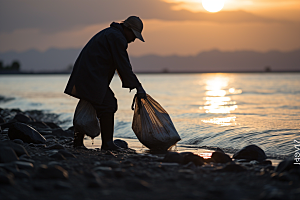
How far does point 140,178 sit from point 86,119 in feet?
5.72

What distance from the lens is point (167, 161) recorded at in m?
3.64

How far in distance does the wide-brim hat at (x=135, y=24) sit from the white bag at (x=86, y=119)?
1.09 metres

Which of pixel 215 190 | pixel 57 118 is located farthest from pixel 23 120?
pixel 215 190

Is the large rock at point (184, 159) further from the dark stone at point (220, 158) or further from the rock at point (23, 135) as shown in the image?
the rock at point (23, 135)

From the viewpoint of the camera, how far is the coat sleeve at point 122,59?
4.12 meters

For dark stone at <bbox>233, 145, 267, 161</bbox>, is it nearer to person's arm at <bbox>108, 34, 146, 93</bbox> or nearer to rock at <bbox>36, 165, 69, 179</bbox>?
person's arm at <bbox>108, 34, 146, 93</bbox>

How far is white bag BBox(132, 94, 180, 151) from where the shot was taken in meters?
4.52

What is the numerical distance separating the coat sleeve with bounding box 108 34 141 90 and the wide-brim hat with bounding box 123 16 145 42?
0.19 m

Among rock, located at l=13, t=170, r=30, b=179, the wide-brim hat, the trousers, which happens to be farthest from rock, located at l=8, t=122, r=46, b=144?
rock, located at l=13, t=170, r=30, b=179

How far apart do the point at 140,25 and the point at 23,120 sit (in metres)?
5.32

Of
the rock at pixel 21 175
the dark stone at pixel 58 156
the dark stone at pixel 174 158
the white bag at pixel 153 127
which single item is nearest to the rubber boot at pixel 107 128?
the white bag at pixel 153 127

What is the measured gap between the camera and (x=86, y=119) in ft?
14.5

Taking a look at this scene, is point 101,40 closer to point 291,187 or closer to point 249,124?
point 291,187

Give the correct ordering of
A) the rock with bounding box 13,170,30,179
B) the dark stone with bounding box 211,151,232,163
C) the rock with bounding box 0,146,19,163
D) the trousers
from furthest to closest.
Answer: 1. the trousers
2. the dark stone with bounding box 211,151,232,163
3. the rock with bounding box 0,146,19,163
4. the rock with bounding box 13,170,30,179
